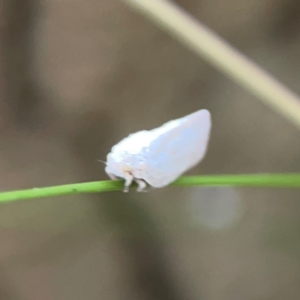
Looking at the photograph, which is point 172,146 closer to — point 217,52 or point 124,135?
point 217,52

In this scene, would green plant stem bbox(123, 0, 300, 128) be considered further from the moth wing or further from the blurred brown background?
the blurred brown background

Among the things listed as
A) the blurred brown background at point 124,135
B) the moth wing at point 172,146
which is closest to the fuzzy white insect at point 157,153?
the moth wing at point 172,146

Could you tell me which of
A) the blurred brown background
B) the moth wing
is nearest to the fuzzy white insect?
the moth wing

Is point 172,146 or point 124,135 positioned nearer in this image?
point 172,146

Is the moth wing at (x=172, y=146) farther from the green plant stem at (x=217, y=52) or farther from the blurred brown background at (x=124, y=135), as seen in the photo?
the blurred brown background at (x=124, y=135)

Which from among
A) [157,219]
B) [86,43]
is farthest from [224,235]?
[86,43]

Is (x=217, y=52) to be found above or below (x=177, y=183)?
above

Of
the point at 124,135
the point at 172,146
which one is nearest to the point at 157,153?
the point at 172,146
